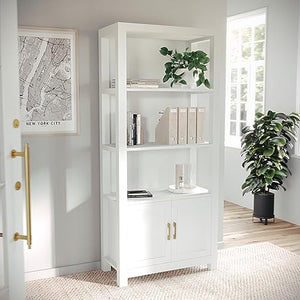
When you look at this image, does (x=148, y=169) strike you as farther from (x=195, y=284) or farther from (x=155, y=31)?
(x=155, y=31)

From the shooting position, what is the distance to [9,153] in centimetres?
248

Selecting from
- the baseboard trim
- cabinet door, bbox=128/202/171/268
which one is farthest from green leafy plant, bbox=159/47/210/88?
the baseboard trim

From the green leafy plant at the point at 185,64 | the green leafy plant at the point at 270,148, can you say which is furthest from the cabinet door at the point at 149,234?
the green leafy plant at the point at 270,148

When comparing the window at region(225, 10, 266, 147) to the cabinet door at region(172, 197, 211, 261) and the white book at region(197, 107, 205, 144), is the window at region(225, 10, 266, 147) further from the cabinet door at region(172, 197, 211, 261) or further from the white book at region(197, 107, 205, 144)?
the cabinet door at region(172, 197, 211, 261)

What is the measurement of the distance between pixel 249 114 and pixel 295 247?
2171mm

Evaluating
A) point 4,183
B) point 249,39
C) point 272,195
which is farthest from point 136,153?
point 249,39

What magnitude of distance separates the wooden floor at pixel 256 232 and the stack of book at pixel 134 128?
5.05 feet

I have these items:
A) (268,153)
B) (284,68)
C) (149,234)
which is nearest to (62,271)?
(149,234)

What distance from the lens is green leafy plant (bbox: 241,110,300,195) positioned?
17.0 feet

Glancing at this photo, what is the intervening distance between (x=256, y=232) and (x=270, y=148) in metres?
0.88

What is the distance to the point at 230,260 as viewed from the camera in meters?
4.23

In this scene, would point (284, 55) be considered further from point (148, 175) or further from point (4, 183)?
point (4, 183)

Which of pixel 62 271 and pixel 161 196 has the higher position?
pixel 161 196

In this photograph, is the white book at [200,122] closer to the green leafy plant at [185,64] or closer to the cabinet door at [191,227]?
the green leafy plant at [185,64]
